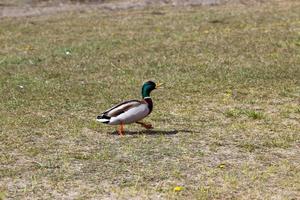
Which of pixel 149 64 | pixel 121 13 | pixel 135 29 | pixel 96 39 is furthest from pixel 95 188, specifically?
pixel 121 13

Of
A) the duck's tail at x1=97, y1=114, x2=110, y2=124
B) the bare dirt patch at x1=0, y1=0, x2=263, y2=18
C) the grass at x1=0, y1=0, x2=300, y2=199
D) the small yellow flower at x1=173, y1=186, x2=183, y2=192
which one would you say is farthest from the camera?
the bare dirt patch at x1=0, y1=0, x2=263, y2=18

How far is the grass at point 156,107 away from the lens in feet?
23.6

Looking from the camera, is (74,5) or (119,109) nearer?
(119,109)

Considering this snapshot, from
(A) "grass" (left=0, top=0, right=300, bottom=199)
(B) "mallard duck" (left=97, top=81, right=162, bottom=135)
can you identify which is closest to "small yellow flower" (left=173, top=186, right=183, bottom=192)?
(A) "grass" (left=0, top=0, right=300, bottom=199)

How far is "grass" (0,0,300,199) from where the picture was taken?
23.6 ft

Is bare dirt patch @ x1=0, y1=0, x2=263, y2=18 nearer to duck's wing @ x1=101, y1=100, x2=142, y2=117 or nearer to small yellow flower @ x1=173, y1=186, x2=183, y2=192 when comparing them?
duck's wing @ x1=101, y1=100, x2=142, y2=117

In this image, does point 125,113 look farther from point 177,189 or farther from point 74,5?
point 74,5

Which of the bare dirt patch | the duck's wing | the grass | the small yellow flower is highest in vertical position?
the duck's wing

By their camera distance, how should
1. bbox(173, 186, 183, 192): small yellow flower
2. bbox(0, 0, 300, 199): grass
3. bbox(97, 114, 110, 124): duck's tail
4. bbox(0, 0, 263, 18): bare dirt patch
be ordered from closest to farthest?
1. bbox(173, 186, 183, 192): small yellow flower
2. bbox(0, 0, 300, 199): grass
3. bbox(97, 114, 110, 124): duck's tail
4. bbox(0, 0, 263, 18): bare dirt patch

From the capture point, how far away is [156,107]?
414 inches

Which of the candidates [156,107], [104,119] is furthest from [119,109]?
[156,107]

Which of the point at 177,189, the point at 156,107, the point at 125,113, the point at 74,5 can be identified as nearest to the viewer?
the point at 177,189

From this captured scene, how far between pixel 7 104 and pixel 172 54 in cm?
498

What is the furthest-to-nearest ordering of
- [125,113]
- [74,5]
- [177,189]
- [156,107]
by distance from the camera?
1. [74,5]
2. [156,107]
3. [125,113]
4. [177,189]
